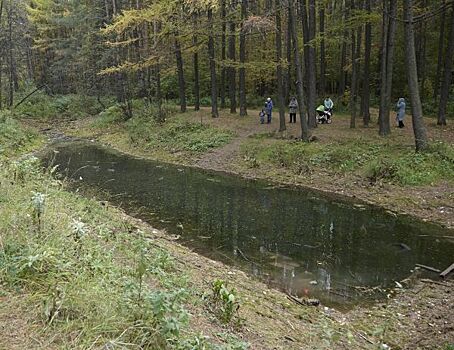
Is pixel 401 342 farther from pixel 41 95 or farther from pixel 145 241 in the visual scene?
pixel 41 95

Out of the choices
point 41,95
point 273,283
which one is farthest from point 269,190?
point 41,95

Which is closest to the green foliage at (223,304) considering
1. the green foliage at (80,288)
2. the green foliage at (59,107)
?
the green foliage at (80,288)

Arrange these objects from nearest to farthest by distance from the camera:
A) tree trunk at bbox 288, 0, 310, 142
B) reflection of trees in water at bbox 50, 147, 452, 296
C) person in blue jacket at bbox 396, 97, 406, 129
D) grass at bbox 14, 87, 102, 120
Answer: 1. reflection of trees in water at bbox 50, 147, 452, 296
2. tree trunk at bbox 288, 0, 310, 142
3. person in blue jacket at bbox 396, 97, 406, 129
4. grass at bbox 14, 87, 102, 120

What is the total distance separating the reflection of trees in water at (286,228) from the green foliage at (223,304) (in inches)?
97.9

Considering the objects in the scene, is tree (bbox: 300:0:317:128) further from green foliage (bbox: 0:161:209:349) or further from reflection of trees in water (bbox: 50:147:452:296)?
green foliage (bbox: 0:161:209:349)

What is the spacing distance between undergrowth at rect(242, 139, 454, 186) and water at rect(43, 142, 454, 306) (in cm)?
180

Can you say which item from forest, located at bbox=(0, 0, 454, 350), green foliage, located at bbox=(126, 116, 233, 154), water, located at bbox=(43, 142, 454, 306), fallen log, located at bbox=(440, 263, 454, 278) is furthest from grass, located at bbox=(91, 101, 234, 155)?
fallen log, located at bbox=(440, 263, 454, 278)

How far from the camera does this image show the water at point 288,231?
7.59 metres

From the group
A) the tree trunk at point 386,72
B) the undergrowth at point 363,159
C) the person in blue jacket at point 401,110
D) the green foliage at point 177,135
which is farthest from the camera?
the green foliage at point 177,135

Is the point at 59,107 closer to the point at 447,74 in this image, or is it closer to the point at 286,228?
the point at 447,74

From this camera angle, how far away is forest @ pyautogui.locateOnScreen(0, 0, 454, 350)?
12.1 ft

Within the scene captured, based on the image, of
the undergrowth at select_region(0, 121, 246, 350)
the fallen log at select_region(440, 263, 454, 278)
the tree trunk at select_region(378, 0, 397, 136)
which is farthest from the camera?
the tree trunk at select_region(378, 0, 397, 136)

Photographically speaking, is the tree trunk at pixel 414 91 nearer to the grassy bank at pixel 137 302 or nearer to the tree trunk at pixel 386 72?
the tree trunk at pixel 386 72

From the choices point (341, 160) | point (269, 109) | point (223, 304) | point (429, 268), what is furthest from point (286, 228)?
point (269, 109)
